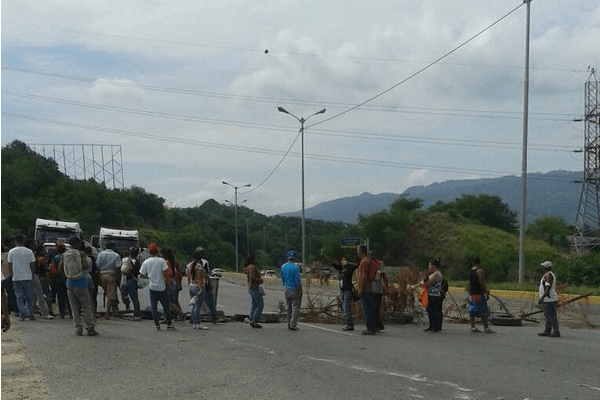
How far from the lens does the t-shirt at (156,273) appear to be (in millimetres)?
15516

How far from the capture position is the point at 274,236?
393ft

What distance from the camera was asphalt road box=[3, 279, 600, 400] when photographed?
969cm

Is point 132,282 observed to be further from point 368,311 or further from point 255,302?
point 368,311

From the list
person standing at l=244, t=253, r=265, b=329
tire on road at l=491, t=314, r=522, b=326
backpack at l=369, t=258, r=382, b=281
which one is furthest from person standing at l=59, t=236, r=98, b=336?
tire on road at l=491, t=314, r=522, b=326

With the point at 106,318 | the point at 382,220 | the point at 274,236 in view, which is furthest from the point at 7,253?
the point at 274,236

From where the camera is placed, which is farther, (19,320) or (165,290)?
(19,320)

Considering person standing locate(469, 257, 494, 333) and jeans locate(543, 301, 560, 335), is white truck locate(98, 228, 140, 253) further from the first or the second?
jeans locate(543, 301, 560, 335)

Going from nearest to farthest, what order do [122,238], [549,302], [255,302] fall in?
1. [549,302]
2. [255,302]
3. [122,238]

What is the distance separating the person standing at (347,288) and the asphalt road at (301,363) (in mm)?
315

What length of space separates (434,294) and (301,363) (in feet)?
20.0

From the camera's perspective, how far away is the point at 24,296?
53.3ft

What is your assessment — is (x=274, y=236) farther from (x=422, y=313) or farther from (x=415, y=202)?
(x=422, y=313)

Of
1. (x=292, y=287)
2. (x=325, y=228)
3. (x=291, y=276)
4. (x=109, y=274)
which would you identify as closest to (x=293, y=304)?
(x=292, y=287)

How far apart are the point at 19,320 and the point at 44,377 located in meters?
6.77
